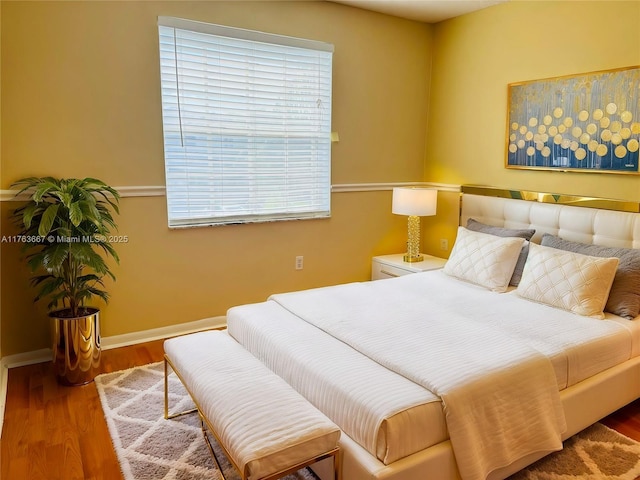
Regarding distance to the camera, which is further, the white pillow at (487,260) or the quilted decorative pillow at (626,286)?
the white pillow at (487,260)

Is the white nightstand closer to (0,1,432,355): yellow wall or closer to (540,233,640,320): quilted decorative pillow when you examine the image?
(0,1,432,355): yellow wall

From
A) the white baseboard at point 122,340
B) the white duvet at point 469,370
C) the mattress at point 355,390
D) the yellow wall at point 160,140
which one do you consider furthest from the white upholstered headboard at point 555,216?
the white baseboard at point 122,340

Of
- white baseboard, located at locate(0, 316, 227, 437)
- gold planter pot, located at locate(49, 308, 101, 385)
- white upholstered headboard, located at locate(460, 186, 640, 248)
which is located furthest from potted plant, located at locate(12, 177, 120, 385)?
white upholstered headboard, located at locate(460, 186, 640, 248)

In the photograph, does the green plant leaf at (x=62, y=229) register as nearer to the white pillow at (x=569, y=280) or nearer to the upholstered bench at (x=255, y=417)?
the upholstered bench at (x=255, y=417)

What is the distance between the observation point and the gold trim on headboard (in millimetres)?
3203

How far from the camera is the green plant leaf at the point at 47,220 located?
2.62 meters

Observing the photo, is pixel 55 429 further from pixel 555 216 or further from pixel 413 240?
pixel 555 216

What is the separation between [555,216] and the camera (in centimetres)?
353

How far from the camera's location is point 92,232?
9.54 feet

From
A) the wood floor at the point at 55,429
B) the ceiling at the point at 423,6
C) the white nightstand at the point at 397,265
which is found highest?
the ceiling at the point at 423,6

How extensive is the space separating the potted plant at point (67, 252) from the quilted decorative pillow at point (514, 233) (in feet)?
8.71

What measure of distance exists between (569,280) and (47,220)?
9.70 ft

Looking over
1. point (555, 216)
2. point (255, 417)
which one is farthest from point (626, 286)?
point (255, 417)

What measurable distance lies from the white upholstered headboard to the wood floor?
1.08 meters
